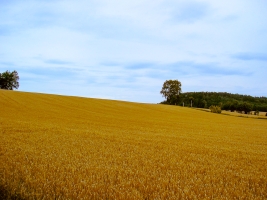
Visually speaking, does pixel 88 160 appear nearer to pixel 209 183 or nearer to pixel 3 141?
pixel 209 183

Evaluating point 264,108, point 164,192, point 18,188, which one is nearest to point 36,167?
point 18,188

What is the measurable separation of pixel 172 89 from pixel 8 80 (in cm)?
7175

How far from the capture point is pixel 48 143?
11.4 m

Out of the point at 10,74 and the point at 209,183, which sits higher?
the point at 10,74

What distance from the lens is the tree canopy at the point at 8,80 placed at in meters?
106

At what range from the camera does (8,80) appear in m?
107

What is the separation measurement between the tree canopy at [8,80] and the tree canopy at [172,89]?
65.9 meters

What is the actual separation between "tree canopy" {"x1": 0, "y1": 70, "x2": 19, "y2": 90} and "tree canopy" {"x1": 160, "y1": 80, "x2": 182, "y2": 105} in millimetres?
65859

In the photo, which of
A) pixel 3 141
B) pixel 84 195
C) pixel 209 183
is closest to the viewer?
pixel 84 195

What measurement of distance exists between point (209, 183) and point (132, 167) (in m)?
2.37

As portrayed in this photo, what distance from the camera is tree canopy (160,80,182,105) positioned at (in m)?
104

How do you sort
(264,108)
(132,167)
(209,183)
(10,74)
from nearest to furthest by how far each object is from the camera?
(209,183) < (132,167) < (10,74) < (264,108)

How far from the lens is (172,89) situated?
10425cm

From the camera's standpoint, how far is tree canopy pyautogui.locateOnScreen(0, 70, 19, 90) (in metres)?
106
